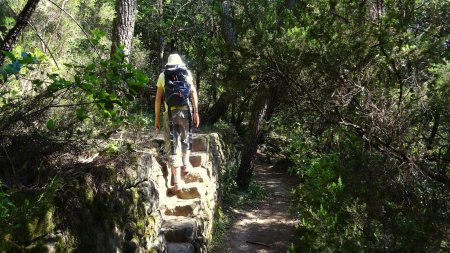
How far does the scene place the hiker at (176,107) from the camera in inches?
232

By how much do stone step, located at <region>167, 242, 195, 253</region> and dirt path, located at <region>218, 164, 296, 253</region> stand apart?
2139 millimetres

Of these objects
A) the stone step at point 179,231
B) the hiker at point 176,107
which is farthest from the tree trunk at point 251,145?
the stone step at point 179,231

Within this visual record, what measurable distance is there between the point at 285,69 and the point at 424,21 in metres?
3.24

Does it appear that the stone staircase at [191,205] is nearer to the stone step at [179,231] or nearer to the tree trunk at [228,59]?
the stone step at [179,231]

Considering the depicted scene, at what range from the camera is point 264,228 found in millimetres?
8688

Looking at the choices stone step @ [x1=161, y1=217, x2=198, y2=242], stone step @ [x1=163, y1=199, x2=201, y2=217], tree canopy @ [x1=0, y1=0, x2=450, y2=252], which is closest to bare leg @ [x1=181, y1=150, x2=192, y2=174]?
stone step @ [x1=163, y1=199, x2=201, y2=217]

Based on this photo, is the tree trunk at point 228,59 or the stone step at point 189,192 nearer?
the stone step at point 189,192

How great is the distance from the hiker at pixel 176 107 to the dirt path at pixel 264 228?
2.27m

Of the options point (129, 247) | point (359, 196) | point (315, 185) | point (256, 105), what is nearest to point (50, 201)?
point (129, 247)

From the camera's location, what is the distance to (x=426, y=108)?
5508 millimetres

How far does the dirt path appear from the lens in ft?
24.9

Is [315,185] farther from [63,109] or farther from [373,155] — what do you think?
[63,109]

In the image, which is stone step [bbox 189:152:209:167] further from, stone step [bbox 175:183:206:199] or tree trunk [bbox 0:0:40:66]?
tree trunk [bbox 0:0:40:66]

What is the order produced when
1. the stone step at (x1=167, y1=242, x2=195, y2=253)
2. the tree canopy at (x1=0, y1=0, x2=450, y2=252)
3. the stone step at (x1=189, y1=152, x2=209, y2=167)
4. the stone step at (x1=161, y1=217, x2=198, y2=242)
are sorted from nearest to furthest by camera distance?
the tree canopy at (x1=0, y1=0, x2=450, y2=252) < the stone step at (x1=167, y1=242, x2=195, y2=253) < the stone step at (x1=161, y1=217, x2=198, y2=242) < the stone step at (x1=189, y1=152, x2=209, y2=167)
